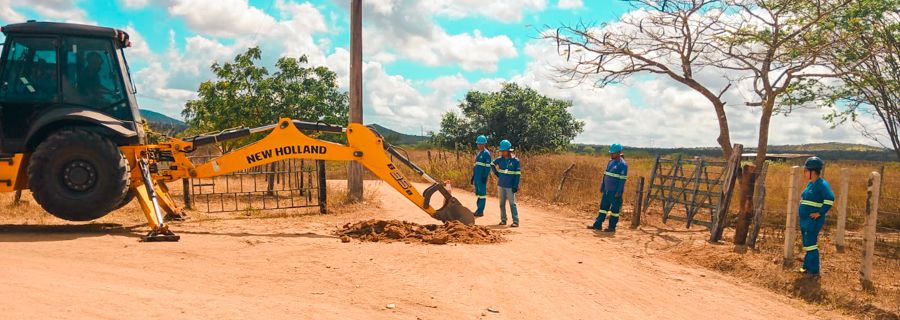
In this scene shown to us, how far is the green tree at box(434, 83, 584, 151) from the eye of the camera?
31297mm

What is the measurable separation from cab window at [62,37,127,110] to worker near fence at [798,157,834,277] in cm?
965

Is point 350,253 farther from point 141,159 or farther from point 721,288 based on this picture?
point 721,288

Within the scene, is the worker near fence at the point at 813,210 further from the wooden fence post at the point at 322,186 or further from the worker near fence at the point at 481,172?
the wooden fence post at the point at 322,186

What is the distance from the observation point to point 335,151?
36.1 ft

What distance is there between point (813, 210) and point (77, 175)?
9897 mm

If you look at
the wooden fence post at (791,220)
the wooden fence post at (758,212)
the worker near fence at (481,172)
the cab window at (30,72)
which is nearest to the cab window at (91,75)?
the cab window at (30,72)

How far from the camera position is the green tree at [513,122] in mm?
31297

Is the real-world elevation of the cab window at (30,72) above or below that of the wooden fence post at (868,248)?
above

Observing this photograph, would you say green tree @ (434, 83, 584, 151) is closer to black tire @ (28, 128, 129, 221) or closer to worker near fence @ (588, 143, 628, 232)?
worker near fence @ (588, 143, 628, 232)

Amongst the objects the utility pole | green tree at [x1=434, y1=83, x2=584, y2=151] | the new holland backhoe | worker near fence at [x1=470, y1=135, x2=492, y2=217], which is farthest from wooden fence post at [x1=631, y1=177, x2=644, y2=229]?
green tree at [x1=434, y1=83, x2=584, y2=151]

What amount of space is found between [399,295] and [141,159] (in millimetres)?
5490

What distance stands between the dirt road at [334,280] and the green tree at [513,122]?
20505mm

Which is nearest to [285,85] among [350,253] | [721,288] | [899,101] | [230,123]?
[230,123]

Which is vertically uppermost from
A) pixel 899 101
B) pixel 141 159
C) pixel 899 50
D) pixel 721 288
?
pixel 899 50
